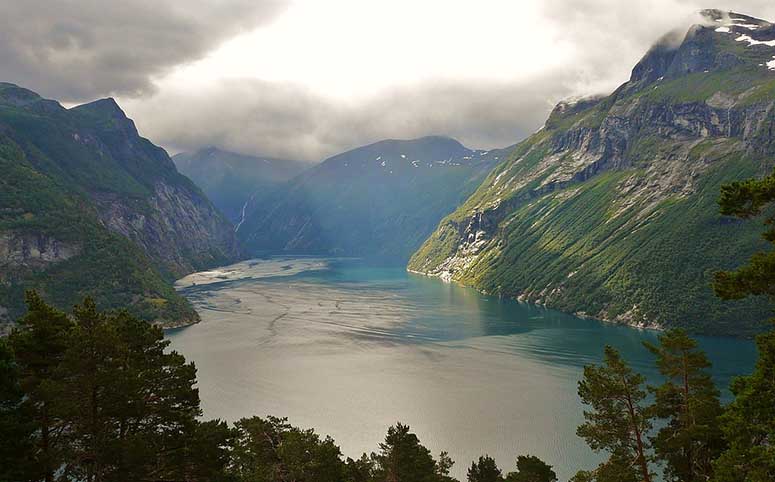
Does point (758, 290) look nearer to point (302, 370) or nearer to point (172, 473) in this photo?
point (172, 473)

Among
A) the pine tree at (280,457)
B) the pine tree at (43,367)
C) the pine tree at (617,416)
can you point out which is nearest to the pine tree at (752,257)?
the pine tree at (617,416)

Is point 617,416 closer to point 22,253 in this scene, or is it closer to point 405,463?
point 405,463

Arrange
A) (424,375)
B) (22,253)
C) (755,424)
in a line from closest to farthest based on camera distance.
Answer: (755,424) < (424,375) < (22,253)

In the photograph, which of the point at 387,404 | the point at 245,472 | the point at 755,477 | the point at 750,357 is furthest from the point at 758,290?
the point at 750,357

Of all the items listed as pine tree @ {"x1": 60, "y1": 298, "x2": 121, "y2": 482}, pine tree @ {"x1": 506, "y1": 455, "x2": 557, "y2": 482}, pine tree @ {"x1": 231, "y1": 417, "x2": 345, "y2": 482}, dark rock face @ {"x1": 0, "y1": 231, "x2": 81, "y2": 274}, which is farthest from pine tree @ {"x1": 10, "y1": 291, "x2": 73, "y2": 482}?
dark rock face @ {"x1": 0, "y1": 231, "x2": 81, "y2": 274}

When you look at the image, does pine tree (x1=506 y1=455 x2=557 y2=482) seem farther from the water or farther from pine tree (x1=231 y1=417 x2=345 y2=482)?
the water

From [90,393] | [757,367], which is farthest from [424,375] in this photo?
[757,367]
